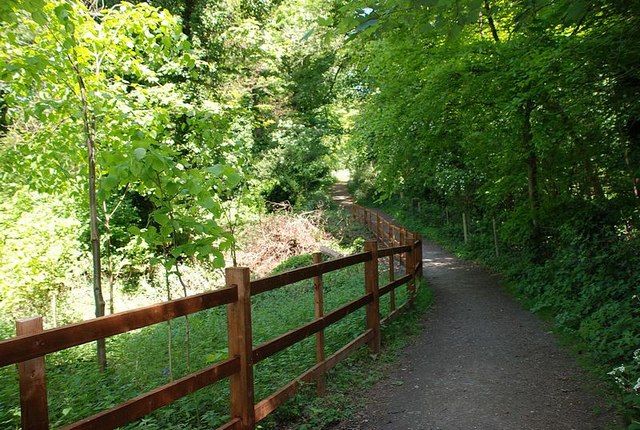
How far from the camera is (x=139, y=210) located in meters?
18.1

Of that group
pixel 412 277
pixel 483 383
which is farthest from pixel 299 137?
pixel 483 383

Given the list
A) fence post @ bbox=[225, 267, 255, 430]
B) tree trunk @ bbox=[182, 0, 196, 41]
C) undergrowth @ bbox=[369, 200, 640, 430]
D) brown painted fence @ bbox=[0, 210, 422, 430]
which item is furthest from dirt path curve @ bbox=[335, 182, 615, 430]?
tree trunk @ bbox=[182, 0, 196, 41]

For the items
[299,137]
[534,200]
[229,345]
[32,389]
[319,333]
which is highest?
[299,137]

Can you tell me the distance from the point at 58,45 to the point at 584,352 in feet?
24.1

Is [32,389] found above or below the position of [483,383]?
above

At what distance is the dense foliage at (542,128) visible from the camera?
5703 mm

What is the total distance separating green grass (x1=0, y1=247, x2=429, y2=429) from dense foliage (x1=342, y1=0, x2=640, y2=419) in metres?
2.58

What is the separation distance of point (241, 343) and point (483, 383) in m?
3.07

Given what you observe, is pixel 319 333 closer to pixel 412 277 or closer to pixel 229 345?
pixel 229 345

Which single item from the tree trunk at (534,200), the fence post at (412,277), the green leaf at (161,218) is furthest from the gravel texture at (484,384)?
the tree trunk at (534,200)

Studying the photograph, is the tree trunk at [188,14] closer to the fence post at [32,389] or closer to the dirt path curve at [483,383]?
the dirt path curve at [483,383]

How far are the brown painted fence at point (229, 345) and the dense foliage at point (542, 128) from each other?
6.81 feet

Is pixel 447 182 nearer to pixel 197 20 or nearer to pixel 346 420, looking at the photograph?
pixel 197 20

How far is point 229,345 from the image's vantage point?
335 cm
